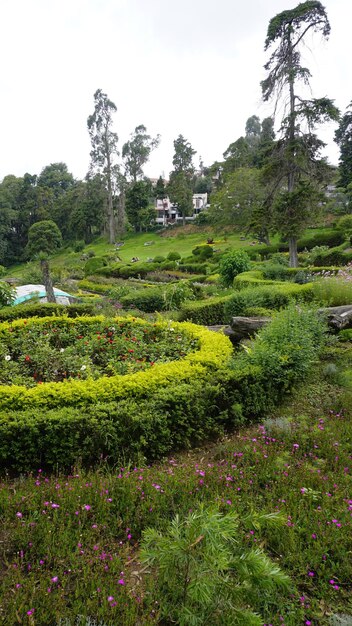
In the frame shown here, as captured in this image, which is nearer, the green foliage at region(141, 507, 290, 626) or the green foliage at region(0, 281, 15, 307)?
the green foliage at region(141, 507, 290, 626)

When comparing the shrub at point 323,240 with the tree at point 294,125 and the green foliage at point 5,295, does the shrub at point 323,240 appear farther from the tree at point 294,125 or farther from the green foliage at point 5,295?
the green foliage at point 5,295

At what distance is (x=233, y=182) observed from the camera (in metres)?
36.4

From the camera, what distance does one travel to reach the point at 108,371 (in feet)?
19.8

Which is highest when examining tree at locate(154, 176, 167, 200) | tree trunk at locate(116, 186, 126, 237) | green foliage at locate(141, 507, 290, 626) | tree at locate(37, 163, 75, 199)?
tree at locate(37, 163, 75, 199)

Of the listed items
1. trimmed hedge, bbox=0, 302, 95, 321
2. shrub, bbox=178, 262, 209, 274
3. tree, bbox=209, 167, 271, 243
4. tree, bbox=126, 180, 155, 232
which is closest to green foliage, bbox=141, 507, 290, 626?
trimmed hedge, bbox=0, 302, 95, 321

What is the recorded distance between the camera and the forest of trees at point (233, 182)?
66.1 feet

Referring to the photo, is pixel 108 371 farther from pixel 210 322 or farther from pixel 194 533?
pixel 210 322

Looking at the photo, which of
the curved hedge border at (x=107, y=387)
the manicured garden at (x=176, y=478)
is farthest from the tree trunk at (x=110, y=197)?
the curved hedge border at (x=107, y=387)

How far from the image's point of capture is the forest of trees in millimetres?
20141

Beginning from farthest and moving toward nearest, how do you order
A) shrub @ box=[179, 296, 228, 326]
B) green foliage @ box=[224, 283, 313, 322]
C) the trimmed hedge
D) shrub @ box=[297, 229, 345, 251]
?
1. shrub @ box=[297, 229, 345, 251]
2. shrub @ box=[179, 296, 228, 326]
3. green foliage @ box=[224, 283, 313, 322]
4. the trimmed hedge

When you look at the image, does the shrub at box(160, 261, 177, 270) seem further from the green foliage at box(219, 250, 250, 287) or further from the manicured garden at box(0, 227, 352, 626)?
the manicured garden at box(0, 227, 352, 626)

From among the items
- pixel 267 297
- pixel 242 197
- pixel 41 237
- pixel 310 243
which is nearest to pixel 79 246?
pixel 41 237

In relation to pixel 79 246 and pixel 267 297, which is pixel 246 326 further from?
pixel 79 246

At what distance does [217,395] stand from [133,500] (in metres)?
2.06
